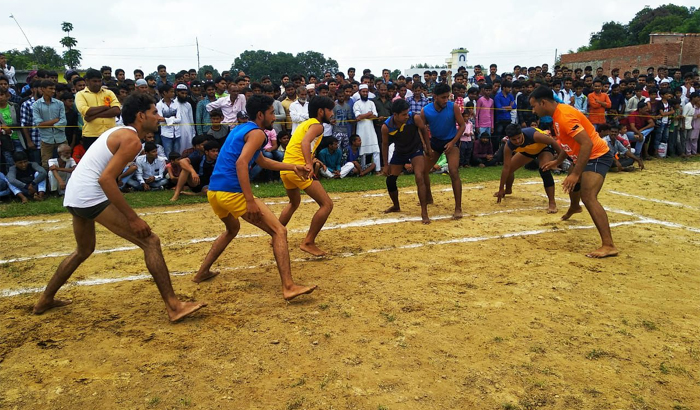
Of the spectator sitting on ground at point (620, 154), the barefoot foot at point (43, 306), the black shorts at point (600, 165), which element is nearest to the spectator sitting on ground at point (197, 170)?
the barefoot foot at point (43, 306)

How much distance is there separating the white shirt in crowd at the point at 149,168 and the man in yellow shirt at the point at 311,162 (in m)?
4.97

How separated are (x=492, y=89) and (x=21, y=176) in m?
10.6

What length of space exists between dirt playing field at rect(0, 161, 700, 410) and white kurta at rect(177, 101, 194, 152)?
4.22 metres

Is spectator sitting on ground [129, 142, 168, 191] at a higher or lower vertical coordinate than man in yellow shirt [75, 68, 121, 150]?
lower

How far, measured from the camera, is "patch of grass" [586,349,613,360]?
11.2ft

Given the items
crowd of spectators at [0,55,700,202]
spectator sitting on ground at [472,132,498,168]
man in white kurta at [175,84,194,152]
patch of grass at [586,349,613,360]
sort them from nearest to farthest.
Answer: patch of grass at [586,349,613,360], crowd of spectators at [0,55,700,202], man in white kurta at [175,84,194,152], spectator sitting on ground at [472,132,498,168]

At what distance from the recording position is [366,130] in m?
11.6

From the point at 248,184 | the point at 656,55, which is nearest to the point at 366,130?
the point at 248,184

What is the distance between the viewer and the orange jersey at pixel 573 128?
18.7 feet

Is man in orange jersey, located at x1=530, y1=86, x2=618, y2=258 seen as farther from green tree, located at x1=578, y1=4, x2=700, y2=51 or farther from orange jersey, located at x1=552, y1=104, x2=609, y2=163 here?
green tree, located at x1=578, y1=4, x2=700, y2=51

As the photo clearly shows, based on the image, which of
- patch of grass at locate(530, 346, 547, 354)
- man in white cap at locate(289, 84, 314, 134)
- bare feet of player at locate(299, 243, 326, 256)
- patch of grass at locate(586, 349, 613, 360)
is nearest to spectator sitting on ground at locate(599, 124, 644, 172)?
man in white cap at locate(289, 84, 314, 134)

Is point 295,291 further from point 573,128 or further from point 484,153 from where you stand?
point 484,153

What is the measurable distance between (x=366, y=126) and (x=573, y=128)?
647 cm

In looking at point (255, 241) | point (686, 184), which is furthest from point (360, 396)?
point (686, 184)
